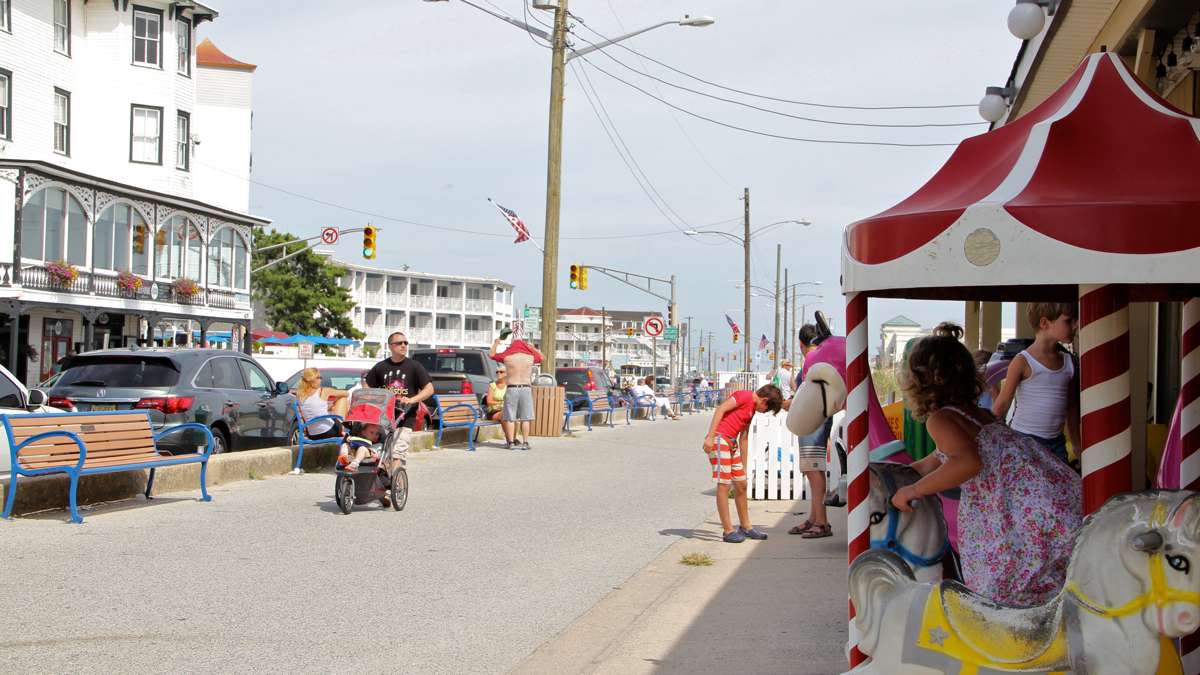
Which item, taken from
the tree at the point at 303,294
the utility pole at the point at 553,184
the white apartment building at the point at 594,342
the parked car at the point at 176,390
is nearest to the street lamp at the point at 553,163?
the utility pole at the point at 553,184

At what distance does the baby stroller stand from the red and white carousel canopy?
25.1ft

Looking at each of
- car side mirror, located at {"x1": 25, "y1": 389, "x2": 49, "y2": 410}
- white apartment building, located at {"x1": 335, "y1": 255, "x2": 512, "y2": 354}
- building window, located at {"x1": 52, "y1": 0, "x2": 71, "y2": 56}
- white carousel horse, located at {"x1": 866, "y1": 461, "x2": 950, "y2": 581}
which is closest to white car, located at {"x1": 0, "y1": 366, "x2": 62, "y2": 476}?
car side mirror, located at {"x1": 25, "y1": 389, "x2": 49, "y2": 410}

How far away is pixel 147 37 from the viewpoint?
37344 millimetres

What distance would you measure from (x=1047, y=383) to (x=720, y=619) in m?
2.44

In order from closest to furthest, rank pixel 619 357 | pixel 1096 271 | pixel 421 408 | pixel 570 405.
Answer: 1. pixel 1096 271
2. pixel 421 408
3. pixel 570 405
4. pixel 619 357

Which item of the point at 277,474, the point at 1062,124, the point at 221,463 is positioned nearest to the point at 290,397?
the point at 277,474

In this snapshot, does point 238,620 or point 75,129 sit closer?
point 238,620

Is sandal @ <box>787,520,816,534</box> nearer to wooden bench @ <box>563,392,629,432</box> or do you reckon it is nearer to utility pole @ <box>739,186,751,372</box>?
wooden bench @ <box>563,392,629,432</box>

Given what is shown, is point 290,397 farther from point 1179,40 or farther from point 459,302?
point 459,302

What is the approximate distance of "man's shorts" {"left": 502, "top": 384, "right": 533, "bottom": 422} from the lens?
20141 mm

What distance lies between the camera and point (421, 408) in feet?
42.0

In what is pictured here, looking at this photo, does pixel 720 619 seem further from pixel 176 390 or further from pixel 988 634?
pixel 176 390

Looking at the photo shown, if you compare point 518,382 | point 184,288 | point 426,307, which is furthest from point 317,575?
point 426,307

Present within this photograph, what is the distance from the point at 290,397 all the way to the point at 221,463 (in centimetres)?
358
